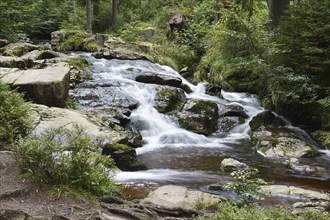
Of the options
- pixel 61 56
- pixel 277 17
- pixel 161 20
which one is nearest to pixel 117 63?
pixel 61 56

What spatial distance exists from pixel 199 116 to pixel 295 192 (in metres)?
5.91

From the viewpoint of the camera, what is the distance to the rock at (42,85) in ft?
30.5

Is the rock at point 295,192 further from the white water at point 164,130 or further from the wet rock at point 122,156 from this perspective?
the wet rock at point 122,156

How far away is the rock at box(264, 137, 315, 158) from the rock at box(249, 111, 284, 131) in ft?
5.08

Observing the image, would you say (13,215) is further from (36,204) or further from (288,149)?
(288,149)

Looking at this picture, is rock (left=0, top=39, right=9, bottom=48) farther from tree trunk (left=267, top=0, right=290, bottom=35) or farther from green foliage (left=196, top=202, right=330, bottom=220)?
green foliage (left=196, top=202, right=330, bottom=220)

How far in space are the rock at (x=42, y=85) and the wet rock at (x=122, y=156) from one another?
8.15 feet

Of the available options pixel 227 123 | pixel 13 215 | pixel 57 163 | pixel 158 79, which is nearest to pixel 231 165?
pixel 227 123

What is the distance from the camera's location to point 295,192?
698 cm

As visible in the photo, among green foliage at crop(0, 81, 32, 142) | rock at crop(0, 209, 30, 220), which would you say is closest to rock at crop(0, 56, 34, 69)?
green foliage at crop(0, 81, 32, 142)

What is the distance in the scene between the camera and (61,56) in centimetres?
1541

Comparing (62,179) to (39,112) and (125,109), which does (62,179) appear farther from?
(125,109)

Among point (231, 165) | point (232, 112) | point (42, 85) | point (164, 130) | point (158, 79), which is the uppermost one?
point (42, 85)

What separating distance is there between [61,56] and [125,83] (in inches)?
139
